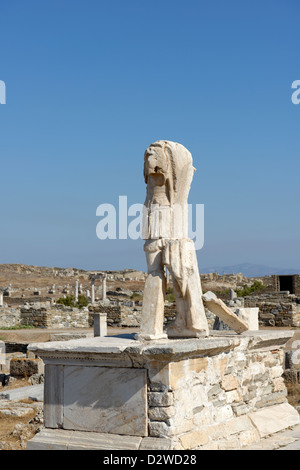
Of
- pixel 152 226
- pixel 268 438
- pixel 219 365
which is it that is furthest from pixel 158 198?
pixel 268 438

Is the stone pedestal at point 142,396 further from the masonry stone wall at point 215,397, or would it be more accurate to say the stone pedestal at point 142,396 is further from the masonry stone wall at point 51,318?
the masonry stone wall at point 51,318

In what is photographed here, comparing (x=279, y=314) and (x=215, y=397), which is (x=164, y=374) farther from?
(x=279, y=314)

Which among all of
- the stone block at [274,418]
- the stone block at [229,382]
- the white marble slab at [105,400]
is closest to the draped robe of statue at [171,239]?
the stone block at [229,382]

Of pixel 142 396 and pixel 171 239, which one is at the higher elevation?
pixel 171 239

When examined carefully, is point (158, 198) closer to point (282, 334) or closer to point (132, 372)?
point (132, 372)

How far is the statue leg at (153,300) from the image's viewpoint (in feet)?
19.7

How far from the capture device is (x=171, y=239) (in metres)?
6.25

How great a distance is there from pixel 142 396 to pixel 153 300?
1.09 metres

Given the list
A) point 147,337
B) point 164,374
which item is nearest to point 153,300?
point 147,337

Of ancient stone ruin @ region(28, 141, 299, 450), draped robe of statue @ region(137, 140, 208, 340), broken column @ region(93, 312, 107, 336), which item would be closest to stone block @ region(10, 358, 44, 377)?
broken column @ region(93, 312, 107, 336)

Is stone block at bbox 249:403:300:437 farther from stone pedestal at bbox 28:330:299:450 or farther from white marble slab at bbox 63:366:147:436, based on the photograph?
white marble slab at bbox 63:366:147:436

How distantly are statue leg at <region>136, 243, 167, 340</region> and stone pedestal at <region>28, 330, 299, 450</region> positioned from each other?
0.72 ft

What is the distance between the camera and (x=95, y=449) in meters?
5.37

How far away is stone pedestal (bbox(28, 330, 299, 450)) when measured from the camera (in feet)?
17.3
